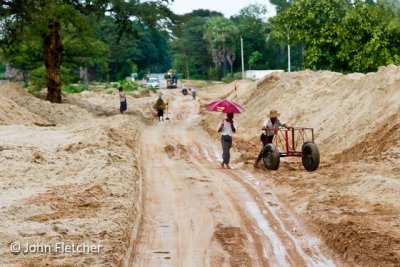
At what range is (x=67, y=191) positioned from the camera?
12742 mm

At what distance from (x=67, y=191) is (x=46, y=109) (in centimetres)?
1941

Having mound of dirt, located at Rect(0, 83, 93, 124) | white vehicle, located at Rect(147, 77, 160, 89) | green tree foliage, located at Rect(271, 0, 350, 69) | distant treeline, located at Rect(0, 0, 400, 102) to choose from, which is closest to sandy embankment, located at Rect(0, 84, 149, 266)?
mound of dirt, located at Rect(0, 83, 93, 124)

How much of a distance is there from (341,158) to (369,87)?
569 centimetres

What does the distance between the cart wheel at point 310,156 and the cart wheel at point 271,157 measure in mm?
761

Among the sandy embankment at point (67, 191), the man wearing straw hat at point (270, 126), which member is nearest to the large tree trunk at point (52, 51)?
the sandy embankment at point (67, 191)

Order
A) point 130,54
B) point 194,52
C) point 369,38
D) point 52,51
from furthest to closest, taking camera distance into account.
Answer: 1. point 130,54
2. point 194,52
3. point 369,38
4. point 52,51

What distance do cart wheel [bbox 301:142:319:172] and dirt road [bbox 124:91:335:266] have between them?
5.08 feet

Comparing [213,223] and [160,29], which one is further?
[160,29]

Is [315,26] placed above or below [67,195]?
above

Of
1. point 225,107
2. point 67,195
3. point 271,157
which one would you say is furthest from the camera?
point 225,107

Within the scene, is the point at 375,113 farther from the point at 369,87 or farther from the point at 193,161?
the point at 193,161

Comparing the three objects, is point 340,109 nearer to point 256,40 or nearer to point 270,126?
point 270,126

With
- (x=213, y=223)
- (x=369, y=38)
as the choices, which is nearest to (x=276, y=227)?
(x=213, y=223)

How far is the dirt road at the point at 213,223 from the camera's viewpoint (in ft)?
30.7
